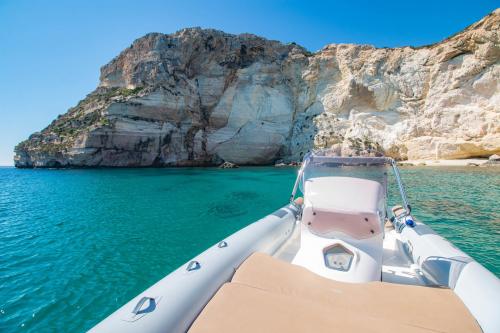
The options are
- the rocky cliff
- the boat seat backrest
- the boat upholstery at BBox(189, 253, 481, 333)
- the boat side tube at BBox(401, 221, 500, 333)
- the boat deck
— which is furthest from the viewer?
the rocky cliff

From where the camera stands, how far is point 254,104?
122ft

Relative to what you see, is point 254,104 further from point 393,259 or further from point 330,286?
point 330,286

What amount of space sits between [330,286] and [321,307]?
1.53 ft

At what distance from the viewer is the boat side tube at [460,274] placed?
1740 mm

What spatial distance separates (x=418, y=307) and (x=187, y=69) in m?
41.8

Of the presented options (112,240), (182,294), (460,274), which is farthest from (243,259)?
(112,240)

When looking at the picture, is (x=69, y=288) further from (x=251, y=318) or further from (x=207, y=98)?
(x=207, y=98)

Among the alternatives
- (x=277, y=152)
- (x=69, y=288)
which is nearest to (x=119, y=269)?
(x=69, y=288)

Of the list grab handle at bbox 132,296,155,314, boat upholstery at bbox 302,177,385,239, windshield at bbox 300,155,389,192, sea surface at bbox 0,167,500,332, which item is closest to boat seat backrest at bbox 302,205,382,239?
boat upholstery at bbox 302,177,385,239

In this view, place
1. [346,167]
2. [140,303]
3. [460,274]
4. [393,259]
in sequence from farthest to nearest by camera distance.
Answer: [346,167], [393,259], [460,274], [140,303]

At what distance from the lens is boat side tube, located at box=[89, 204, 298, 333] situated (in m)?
1.52

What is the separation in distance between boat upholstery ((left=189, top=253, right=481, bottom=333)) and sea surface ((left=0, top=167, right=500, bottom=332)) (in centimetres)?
236

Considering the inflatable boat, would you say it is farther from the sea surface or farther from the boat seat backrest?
the sea surface

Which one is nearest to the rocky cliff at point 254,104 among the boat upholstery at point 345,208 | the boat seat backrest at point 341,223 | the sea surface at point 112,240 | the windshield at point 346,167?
the sea surface at point 112,240
